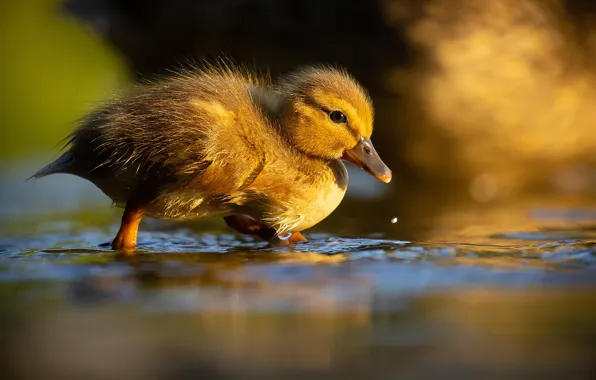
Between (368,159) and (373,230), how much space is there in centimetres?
58

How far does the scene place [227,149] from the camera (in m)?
4.87

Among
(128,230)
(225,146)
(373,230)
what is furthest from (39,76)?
(225,146)

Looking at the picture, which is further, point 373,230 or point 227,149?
point 373,230

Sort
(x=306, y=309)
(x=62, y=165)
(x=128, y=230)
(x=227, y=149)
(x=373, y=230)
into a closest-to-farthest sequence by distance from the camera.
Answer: (x=306, y=309) → (x=227, y=149) → (x=128, y=230) → (x=62, y=165) → (x=373, y=230)

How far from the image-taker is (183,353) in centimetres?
286

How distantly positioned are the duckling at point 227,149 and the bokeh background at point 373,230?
29 cm

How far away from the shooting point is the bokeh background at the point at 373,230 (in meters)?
2.90

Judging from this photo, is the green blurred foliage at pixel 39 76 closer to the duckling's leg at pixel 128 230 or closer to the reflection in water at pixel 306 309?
the duckling's leg at pixel 128 230

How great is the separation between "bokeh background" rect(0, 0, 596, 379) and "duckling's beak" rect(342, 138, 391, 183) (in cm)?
39

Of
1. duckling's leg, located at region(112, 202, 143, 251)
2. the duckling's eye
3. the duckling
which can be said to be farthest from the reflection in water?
the duckling's eye

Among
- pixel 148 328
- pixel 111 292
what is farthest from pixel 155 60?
pixel 148 328

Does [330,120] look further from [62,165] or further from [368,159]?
[62,165]

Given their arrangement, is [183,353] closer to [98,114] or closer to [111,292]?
[111,292]

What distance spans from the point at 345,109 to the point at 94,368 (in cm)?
280
